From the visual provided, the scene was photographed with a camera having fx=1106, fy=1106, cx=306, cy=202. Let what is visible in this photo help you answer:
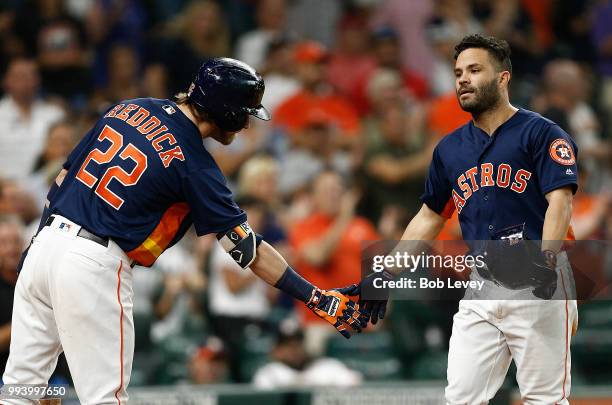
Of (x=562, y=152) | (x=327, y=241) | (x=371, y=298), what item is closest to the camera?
(x=562, y=152)

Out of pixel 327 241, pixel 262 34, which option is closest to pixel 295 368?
pixel 327 241

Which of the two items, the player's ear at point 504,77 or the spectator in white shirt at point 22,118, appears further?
the spectator in white shirt at point 22,118

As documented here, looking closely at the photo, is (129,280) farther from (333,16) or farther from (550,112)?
(333,16)

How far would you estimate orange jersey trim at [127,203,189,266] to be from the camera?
213 inches

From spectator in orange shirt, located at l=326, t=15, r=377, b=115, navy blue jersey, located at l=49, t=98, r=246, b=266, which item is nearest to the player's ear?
navy blue jersey, located at l=49, t=98, r=246, b=266

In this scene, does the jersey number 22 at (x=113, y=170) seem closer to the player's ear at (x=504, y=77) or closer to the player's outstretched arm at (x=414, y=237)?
the player's outstretched arm at (x=414, y=237)

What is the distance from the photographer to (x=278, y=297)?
30.9 feet

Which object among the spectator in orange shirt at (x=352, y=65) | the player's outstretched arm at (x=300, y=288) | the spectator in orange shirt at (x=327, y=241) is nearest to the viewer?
the player's outstretched arm at (x=300, y=288)

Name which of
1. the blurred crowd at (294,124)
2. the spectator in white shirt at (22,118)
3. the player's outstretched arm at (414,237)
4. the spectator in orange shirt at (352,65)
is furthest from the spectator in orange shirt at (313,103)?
the player's outstretched arm at (414,237)

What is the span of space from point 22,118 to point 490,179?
5.90 meters

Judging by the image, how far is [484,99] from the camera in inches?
217

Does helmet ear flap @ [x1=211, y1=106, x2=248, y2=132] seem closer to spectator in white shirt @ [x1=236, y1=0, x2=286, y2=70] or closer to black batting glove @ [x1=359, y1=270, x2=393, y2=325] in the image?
black batting glove @ [x1=359, y1=270, x2=393, y2=325]

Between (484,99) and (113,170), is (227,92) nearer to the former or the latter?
(113,170)

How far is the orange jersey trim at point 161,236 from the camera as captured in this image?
5.41m
